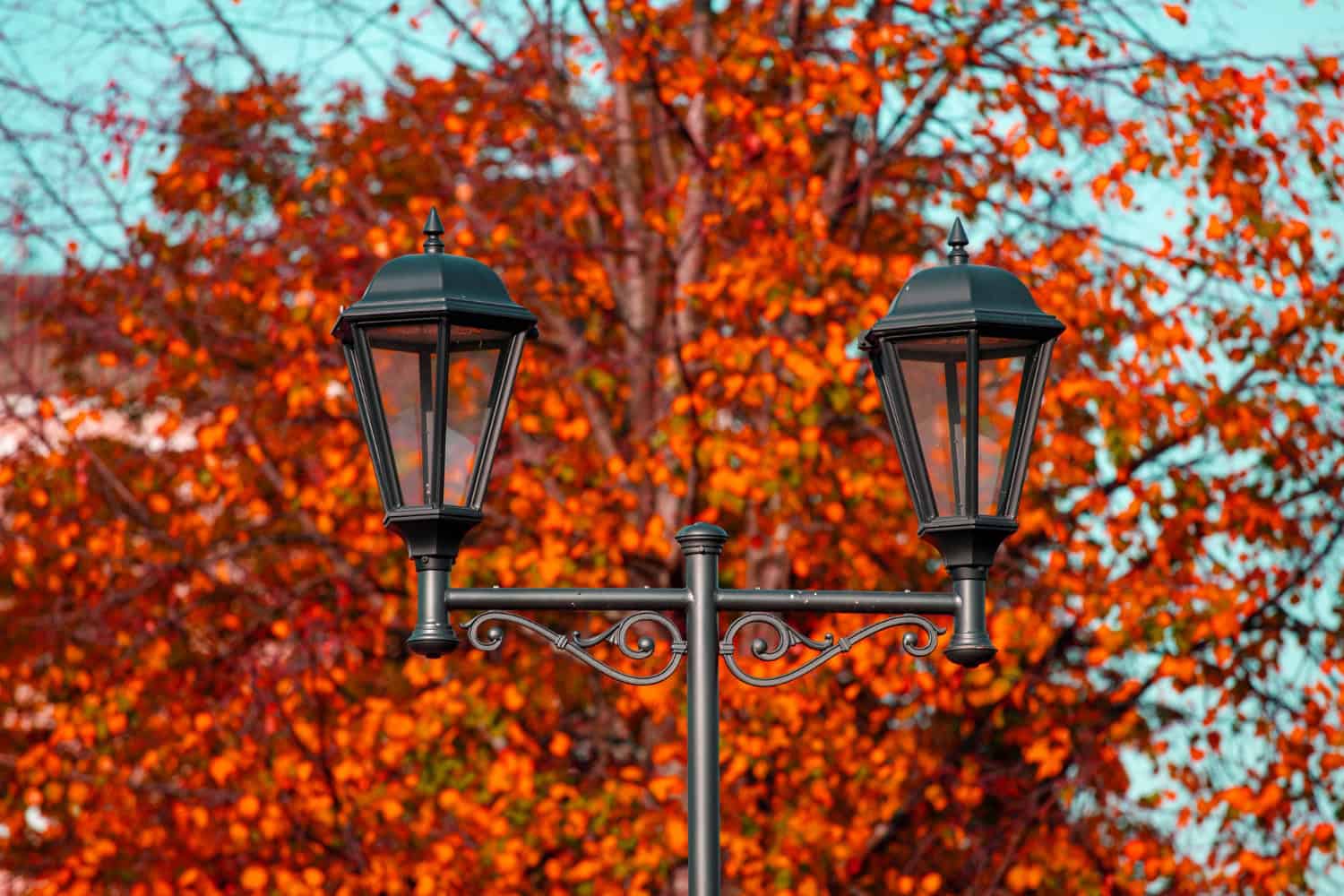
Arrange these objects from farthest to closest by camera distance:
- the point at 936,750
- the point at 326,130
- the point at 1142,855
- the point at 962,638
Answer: the point at 326,130 → the point at 936,750 → the point at 1142,855 → the point at 962,638

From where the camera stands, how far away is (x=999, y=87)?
1052cm

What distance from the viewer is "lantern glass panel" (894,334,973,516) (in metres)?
4.44

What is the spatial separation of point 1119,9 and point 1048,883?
5.17 meters

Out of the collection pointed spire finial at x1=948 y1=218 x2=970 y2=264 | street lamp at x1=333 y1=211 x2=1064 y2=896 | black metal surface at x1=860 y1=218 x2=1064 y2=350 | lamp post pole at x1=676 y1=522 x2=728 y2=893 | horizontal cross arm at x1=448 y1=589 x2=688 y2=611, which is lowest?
lamp post pole at x1=676 y1=522 x2=728 y2=893

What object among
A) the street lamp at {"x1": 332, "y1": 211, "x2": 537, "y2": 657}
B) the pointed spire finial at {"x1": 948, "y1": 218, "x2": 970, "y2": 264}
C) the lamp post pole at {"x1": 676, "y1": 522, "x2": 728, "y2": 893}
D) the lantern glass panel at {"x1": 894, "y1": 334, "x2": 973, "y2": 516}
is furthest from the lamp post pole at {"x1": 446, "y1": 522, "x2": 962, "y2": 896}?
the pointed spire finial at {"x1": 948, "y1": 218, "x2": 970, "y2": 264}

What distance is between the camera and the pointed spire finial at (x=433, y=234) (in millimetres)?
4707

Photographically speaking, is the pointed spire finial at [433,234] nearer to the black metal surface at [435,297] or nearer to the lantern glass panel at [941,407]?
the black metal surface at [435,297]

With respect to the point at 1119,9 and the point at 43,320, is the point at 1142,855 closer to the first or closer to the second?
the point at 1119,9

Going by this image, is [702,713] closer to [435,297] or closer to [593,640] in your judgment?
→ [593,640]

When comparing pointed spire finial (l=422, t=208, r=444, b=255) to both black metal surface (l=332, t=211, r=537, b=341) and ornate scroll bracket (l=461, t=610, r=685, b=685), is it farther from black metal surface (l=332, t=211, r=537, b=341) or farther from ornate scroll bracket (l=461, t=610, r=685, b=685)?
ornate scroll bracket (l=461, t=610, r=685, b=685)

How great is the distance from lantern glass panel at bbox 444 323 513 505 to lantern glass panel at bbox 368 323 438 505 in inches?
2.0

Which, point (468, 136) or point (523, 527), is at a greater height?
point (468, 136)

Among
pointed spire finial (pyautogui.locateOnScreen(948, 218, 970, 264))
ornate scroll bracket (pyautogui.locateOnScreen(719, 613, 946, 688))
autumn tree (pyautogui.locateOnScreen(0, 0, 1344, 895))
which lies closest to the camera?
ornate scroll bracket (pyautogui.locateOnScreen(719, 613, 946, 688))

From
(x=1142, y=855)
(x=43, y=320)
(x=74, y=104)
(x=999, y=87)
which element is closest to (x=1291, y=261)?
(x=999, y=87)
